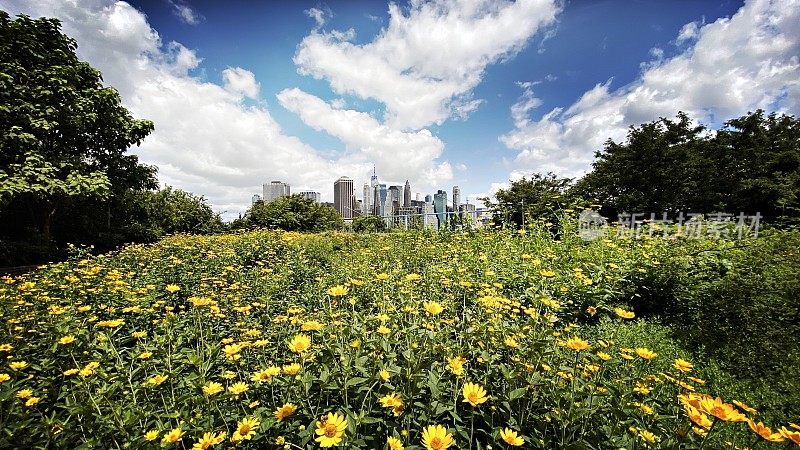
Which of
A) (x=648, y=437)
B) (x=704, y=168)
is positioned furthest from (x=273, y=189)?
(x=648, y=437)

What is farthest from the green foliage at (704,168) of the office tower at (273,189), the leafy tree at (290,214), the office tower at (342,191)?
the office tower at (273,189)

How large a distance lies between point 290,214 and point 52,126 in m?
15.1

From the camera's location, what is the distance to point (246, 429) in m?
1.07

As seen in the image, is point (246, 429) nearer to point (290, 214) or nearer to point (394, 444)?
point (394, 444)

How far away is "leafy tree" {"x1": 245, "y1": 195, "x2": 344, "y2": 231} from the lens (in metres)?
22.4

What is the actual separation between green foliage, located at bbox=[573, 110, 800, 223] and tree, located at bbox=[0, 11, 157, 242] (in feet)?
65.2

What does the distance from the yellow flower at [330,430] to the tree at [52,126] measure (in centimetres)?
945

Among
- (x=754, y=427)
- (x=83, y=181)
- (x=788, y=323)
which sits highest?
(x=83, y=181)

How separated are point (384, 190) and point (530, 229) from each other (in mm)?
58373

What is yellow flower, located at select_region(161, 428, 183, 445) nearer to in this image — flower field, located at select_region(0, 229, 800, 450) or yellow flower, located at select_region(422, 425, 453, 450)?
flower field, located at select_region(0, 229, 800, 450)

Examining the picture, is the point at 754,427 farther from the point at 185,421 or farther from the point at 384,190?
the point at 384,190

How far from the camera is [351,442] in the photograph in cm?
100

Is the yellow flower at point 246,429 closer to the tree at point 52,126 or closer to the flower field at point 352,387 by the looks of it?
the flower field at point 352,387

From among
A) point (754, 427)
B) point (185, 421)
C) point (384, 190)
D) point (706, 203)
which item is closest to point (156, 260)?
point (185, 421)
